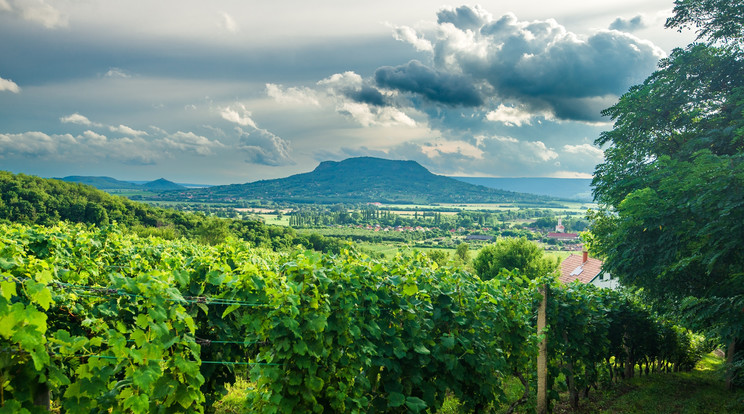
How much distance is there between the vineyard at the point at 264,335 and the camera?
2.80m

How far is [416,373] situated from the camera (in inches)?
190

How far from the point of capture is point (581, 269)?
3431cm

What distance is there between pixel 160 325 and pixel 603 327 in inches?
381

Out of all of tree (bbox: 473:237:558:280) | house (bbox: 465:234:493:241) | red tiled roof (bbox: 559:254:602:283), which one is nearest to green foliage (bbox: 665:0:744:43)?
red tiled roof (bbox: 559:254:602:283)

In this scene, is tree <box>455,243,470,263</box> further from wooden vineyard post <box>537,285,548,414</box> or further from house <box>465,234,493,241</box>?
house <box>465,234,493,241</box>

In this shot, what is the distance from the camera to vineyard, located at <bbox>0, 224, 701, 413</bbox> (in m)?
2.80

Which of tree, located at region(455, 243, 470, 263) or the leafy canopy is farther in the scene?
tree, located at region(455, 243, 470, 263)

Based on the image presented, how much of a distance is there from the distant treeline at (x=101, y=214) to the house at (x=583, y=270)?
125 ft

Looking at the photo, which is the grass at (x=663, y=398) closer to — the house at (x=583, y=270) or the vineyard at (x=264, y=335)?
the vineyard at (x=264, y=335)

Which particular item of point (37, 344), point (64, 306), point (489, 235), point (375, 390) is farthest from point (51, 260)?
Answer: point (489, 235)

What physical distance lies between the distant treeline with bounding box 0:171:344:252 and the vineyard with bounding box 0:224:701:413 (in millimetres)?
53854

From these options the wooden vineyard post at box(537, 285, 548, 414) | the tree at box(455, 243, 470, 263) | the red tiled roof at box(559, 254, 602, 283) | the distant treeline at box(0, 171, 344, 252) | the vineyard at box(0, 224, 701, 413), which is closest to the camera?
the vineyard at box(0, 224, 701, 413)

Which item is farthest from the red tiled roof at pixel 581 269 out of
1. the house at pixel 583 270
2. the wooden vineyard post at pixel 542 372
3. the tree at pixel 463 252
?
the tree at pixel 463 252

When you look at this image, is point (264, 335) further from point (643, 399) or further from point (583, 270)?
point (583, 270)
